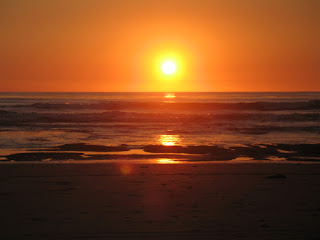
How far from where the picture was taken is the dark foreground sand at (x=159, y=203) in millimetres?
4969

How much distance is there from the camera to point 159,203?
611 cm

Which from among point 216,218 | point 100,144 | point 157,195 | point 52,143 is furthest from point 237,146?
point 216,218

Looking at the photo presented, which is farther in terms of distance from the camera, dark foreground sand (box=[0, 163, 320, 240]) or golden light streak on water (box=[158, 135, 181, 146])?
golden light streak on water (box=[158, 135, 181, 146])

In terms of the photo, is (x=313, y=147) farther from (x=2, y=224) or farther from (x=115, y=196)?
(x=2, y=224)

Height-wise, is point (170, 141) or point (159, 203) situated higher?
point (170, 141)

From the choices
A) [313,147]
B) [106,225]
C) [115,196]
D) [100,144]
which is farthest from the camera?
[100,144]

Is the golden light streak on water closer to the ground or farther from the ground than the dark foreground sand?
farther from the ground

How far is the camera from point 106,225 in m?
5.15

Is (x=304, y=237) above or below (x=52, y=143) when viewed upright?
below

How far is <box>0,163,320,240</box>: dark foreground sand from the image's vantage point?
16.3 feet

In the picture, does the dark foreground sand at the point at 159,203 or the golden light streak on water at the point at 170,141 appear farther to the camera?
the golden light streak on water at the point at 170,141

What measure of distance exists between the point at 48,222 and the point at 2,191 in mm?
2059

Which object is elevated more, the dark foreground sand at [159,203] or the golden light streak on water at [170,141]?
the golden light streak on water at [170,141]

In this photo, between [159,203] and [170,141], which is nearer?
[159,203]
